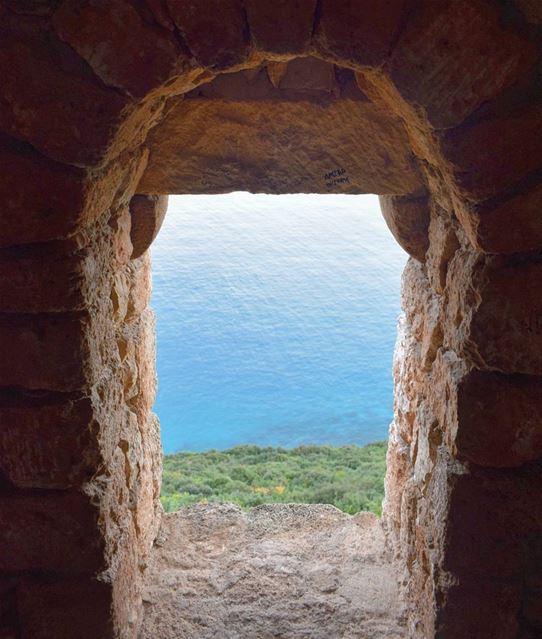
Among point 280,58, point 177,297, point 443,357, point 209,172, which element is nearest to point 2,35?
point 280,58

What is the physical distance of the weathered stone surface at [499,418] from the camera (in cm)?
151

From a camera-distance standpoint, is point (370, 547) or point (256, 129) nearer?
point (256, 129)

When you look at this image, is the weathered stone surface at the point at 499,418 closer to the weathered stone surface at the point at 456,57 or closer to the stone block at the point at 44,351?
the weathered stone surface at the point at 456,57

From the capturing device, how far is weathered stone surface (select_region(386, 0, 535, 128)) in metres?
1.27

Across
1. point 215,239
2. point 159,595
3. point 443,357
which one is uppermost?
point 215,239

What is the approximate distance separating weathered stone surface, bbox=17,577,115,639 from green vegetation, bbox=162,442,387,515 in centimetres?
233

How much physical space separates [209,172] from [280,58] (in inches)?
26.1

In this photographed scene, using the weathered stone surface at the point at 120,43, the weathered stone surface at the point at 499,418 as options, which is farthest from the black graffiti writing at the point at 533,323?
the weathered stone surface at the point at 120,43

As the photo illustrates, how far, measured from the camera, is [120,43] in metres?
1.31

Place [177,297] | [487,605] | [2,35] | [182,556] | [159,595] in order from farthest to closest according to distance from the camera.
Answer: [177,297], [182,556], [159,595], [487,605], [2,35]

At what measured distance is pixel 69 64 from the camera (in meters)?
1.35

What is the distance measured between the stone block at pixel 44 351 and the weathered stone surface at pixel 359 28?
855 mm

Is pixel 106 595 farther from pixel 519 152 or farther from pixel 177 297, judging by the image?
pixel 177 297

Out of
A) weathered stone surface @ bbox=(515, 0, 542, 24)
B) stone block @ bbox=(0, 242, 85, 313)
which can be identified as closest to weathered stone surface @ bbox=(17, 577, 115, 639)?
stone block @ bbox=(0, 242, 85, 313)
